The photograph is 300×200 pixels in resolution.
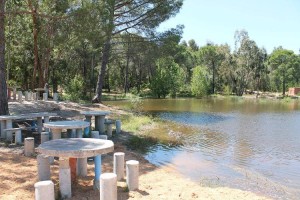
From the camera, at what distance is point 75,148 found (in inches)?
228

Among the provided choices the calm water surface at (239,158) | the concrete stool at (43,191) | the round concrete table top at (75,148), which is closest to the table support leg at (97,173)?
the round concrete table top at (75,148)

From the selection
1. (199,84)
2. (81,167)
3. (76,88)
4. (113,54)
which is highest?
(113,54)

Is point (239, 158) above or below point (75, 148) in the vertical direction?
below

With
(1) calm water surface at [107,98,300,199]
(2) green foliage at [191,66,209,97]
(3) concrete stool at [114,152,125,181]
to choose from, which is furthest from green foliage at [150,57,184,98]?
(3) concrete stool at [114,152,125,181]

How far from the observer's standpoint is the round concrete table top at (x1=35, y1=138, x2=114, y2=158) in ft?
18.2

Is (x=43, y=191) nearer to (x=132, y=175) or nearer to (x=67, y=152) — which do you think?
(x=67, y=152)

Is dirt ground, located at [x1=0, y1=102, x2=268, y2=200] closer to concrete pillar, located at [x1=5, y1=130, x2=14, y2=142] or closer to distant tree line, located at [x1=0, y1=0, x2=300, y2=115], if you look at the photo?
concrete pillar, located at [x1=5, y1=130, x2=14, y2=142]

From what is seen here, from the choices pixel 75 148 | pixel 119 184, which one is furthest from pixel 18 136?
pixel 75 148

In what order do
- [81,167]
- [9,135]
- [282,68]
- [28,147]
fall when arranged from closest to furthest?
1. [81,167]
2. [28,147]
3. [9,135]
4. [282,68]

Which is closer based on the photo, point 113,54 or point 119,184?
point 119,184

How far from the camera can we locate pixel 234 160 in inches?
412

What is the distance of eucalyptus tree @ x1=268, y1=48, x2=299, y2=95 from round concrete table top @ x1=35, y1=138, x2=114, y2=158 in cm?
6181

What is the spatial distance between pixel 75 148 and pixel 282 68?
62.7 metres

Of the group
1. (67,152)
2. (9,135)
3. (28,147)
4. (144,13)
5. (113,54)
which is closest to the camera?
(67,152)
